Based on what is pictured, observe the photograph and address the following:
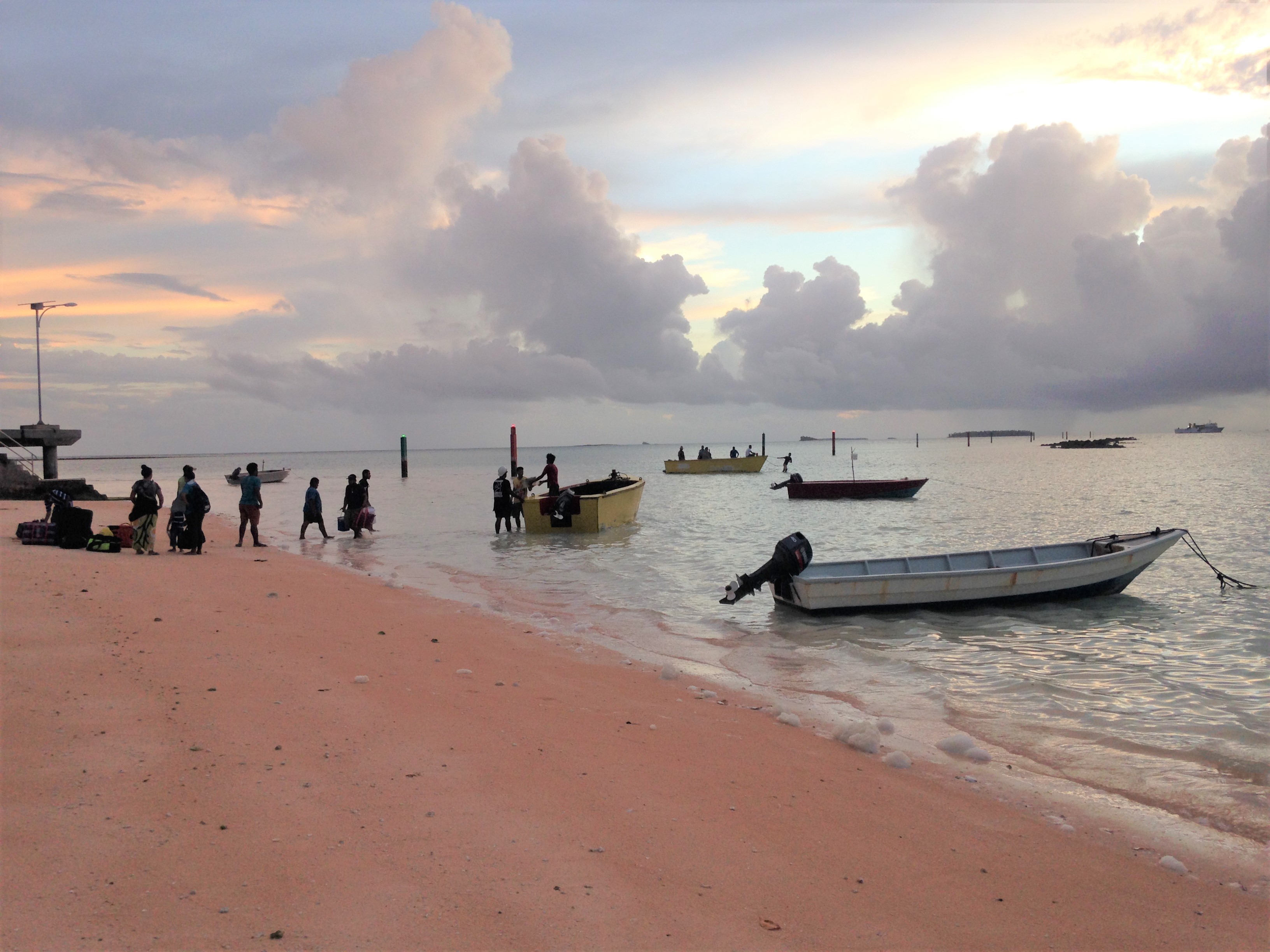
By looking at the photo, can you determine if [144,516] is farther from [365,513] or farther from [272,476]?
[272,476]

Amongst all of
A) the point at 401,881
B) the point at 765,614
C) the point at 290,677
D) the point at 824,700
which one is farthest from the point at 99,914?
the point at 765,614

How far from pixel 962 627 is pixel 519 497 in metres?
15.5

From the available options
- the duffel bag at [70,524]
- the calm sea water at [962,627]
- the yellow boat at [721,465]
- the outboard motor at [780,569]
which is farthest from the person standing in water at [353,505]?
the yellow boat at [721,465]

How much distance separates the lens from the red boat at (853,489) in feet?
137

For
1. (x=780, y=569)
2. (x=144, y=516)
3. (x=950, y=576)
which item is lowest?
(x=950, y=576)

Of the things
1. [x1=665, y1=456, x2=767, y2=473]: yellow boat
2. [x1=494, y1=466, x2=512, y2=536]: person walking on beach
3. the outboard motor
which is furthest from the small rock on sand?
[x1=665, y1=456, x2=767, y2=473]: yellow boat

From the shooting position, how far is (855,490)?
42375 millimetres

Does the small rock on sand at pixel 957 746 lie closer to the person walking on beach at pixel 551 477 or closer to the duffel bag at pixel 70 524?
the duffel bag at pixel 70 524

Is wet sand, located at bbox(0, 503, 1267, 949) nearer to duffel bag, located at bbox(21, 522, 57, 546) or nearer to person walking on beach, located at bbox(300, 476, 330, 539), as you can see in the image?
duffel bag, located at bbox(21, 522, 57, 546)

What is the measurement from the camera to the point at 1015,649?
10922 millimetres

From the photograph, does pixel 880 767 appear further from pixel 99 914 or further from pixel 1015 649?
pixel 1015 649

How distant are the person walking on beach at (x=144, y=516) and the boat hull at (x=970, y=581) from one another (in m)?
12.4

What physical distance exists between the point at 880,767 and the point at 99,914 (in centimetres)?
515

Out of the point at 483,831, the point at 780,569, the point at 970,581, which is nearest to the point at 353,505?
the point at 780,569
